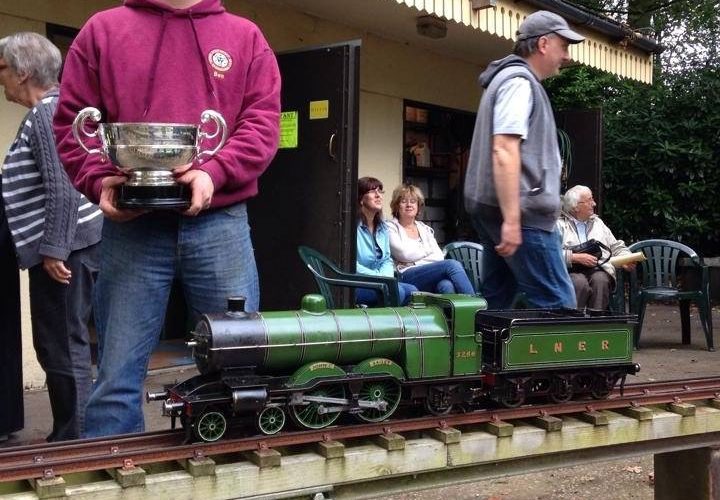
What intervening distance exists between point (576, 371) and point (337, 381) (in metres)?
1.07

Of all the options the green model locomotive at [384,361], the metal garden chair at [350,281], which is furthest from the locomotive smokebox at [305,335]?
the metal garden chair at [350,281]

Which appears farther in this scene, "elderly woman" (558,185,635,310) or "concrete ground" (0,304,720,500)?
"elderly woman" (558,185,635,310)

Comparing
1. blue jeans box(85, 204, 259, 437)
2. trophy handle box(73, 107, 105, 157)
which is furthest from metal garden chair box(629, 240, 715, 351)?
trophy handle box(73, 107, 105, 157)

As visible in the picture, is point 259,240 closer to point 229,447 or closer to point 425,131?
point 425,131

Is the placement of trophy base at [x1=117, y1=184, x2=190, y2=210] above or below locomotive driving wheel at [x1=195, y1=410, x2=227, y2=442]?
above

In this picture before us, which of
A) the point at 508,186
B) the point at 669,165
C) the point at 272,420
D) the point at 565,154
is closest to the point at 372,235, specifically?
the point at 508,186

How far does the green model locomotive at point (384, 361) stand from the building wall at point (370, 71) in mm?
3919

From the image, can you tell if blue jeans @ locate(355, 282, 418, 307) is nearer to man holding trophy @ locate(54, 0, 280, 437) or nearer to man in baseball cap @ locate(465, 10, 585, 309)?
man in baseball cap @ locate(465, 10, 585, 309)

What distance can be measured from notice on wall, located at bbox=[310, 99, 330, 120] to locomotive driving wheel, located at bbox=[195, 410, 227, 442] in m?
4.21

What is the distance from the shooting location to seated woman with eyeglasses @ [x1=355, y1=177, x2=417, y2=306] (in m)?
6.72

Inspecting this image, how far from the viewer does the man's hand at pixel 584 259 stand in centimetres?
777

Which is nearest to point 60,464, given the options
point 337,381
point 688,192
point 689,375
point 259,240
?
point 337,381

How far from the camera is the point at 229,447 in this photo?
8.71 feet

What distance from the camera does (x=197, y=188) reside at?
2.59 metres
